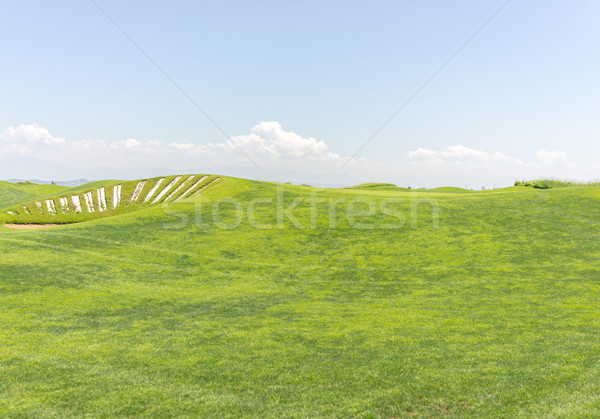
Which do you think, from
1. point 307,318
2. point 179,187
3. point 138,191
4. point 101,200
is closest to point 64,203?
point 101,200

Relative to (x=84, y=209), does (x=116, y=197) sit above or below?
above

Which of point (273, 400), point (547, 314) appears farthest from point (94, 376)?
point (547, 314)

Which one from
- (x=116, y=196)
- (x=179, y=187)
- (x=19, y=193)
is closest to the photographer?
(x=179, y=187)

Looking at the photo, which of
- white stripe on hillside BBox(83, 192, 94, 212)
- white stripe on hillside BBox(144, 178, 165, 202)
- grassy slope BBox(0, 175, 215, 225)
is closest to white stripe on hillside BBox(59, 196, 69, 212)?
grassy slope BBox(0, 175, 215, 225)

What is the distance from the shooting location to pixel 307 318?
13109 millimetres

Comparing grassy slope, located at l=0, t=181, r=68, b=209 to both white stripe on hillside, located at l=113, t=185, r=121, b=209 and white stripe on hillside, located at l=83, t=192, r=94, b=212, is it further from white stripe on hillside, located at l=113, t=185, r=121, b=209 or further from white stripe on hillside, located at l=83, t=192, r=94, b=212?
white stripe on hillside, located at l=113, t=185, r=121, b=209

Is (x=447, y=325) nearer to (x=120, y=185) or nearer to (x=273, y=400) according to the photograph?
(x=273, y=400)

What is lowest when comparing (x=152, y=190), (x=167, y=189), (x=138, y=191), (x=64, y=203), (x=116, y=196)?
(x=64, y=203)

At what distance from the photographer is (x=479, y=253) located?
67.6 feet

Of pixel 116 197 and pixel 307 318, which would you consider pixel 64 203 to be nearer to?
pixel 116 197

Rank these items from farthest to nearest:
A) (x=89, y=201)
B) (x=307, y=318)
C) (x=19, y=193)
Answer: (x=19, y=193)
(x=89, y=201)
(x=307, y=318)

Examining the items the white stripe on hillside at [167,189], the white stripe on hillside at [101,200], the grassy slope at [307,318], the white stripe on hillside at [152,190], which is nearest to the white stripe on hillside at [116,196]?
the white stripe on hillside at [101,200]

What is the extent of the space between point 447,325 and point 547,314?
393cm

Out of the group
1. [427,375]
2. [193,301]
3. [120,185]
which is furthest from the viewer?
[120,185]
